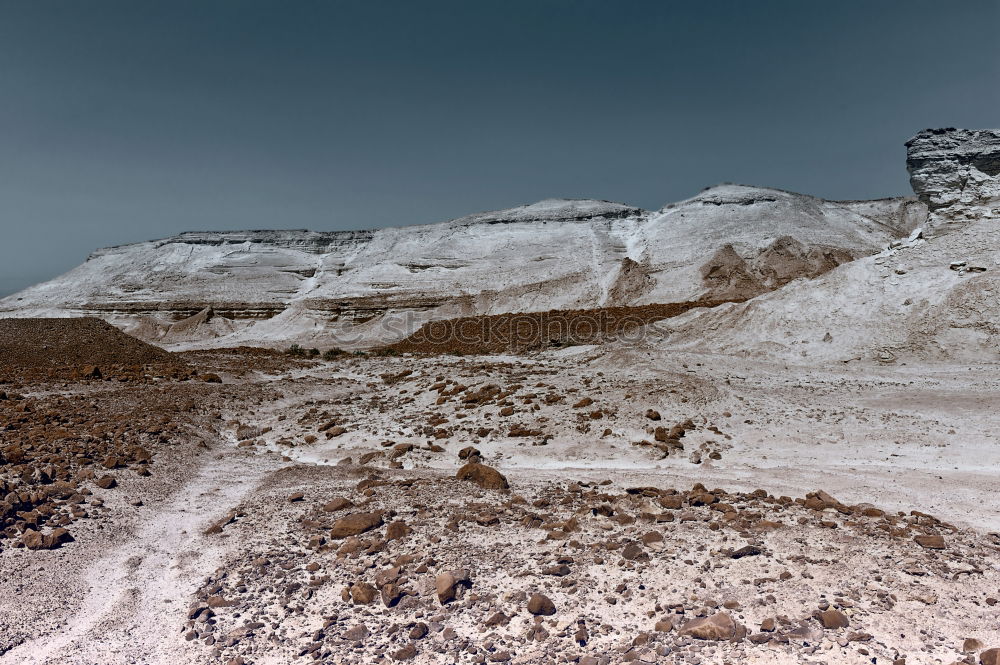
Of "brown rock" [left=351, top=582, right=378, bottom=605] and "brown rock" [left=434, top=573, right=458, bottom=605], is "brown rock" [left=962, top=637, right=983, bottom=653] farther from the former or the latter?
"brown rock" [left=351, top=582, right=378, bottom=605]

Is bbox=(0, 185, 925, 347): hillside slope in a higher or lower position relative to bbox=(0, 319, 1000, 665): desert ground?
higher

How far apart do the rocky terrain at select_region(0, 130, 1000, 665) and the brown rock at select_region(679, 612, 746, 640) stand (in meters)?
0.02

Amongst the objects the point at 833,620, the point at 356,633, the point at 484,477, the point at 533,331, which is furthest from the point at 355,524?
the point at 533,331

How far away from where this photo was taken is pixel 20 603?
468 centimetres

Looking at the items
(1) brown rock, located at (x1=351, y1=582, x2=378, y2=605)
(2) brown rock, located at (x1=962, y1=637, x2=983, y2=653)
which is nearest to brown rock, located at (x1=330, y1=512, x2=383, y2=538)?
(1) brown rock, located at (x1=351, y1=582, x2=378, y2=605)

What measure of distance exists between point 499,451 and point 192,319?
50422 mm

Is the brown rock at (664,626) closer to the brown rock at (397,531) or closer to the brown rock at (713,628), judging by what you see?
the brown rock at (713,628)

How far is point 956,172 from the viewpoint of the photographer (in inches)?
898

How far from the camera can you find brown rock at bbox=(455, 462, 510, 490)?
742 cm

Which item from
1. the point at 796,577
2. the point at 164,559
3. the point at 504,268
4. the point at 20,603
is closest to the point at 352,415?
the point at 164,559

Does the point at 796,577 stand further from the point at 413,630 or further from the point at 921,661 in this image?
the point at 413,630

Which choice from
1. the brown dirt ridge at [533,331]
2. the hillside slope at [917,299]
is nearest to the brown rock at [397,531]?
the hillside slope at [917,299]

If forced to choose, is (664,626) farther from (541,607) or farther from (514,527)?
(514,527)

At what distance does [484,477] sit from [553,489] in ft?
3.11
